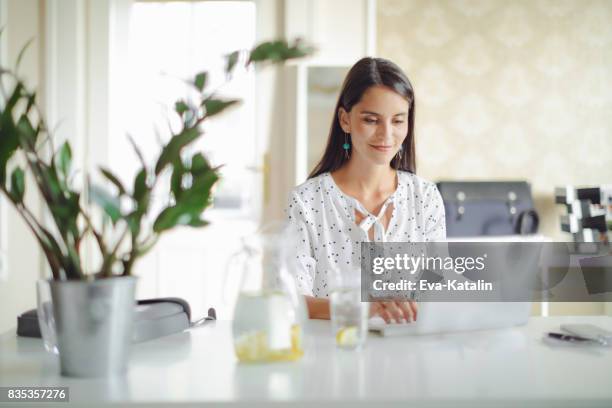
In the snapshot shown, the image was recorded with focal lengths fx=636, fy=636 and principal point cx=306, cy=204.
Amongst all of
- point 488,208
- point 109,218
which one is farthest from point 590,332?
point 488,208

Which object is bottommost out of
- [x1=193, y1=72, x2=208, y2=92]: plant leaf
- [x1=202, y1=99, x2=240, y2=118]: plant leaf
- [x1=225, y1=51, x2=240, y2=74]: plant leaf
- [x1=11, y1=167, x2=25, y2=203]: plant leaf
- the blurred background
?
[x1=11, y1=167, x2=25, y2=203]: plant leaf

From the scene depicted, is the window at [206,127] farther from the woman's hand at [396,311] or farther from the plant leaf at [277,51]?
the plant leaf at [277,51]

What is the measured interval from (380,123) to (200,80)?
0.96 metres

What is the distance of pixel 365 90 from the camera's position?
1882mm

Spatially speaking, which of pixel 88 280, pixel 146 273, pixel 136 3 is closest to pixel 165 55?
pixel 136 3

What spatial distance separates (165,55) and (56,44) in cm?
56

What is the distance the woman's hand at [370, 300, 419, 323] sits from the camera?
1.35m

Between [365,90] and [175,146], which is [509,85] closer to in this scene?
[365,90]

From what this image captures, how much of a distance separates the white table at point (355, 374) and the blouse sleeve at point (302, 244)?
0.48m

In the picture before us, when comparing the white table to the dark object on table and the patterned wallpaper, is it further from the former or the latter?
the patterned wallpaper

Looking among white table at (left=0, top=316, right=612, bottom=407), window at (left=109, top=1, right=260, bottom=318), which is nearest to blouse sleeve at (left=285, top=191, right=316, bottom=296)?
white table at (left=0, top=316, right=612, bottom=407)

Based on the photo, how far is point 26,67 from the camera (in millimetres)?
3264

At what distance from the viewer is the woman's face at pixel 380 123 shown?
1.84 m

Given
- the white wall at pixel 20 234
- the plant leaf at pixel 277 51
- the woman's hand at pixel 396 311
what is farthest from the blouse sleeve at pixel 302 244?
the white wall at pixel 20 234
